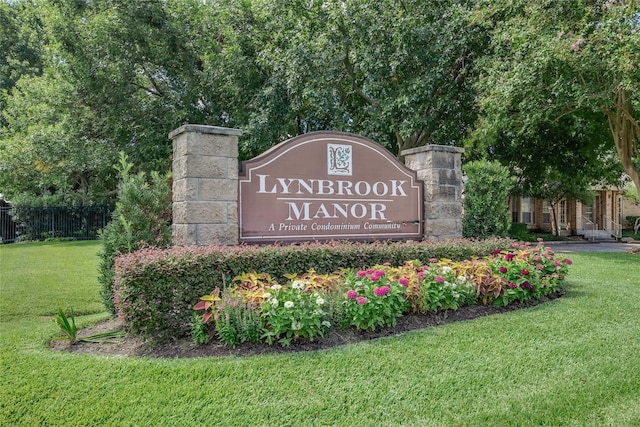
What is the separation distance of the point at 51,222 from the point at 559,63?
18.6 meters

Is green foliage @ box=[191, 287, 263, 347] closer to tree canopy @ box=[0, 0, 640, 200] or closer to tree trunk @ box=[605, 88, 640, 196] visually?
tree canopy @ box=[0, 0, 640, 200]

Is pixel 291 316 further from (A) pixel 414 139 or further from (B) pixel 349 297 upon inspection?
(A) pixel 414 139

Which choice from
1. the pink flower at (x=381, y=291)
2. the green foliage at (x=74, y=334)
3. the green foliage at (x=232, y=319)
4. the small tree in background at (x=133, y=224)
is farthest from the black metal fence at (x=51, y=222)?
the pink flower at (x=381, y=291)

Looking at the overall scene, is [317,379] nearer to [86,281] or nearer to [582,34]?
[86,281]

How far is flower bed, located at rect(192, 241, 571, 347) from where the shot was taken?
354 centimetres

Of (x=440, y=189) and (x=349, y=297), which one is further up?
(x=440, y=189)

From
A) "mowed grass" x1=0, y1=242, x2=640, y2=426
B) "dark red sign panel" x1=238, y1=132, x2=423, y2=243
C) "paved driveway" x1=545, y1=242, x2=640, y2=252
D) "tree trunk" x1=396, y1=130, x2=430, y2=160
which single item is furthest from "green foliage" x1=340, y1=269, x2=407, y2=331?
"paved driveway" x1=545, y1=242, x2=640, y2=252

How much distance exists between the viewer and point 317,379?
119 inches

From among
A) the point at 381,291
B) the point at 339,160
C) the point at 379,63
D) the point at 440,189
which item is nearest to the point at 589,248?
the point at 379,63

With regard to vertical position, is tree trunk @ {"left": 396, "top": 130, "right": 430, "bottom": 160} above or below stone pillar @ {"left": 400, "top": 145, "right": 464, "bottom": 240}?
above

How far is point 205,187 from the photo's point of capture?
4.68 metres

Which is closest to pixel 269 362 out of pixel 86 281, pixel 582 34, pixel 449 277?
pixel 449 277

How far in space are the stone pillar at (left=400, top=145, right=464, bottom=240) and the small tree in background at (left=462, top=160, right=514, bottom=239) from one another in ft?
1.33

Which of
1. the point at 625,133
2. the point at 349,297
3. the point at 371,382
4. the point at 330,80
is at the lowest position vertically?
the point at 371,382
